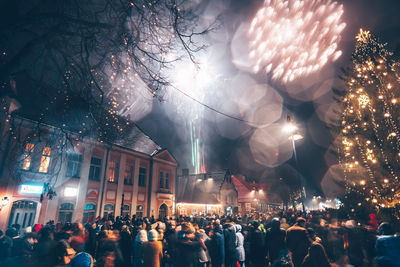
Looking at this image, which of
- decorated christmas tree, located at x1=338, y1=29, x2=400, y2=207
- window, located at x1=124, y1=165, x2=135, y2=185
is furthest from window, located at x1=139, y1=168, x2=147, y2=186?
decorated christmas tree, located at x1=338, y1=29, x2=400, y2=207

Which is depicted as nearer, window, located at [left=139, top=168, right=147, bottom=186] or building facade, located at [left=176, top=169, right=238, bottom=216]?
window, located at [left=139, top=168, right=147, bottom=186]

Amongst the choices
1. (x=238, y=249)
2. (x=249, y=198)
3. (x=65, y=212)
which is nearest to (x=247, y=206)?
(x=249, y=198)

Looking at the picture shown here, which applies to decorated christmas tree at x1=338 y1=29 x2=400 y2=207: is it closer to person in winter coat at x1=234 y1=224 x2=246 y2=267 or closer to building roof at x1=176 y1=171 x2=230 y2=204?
person in winter coat at x1=234 y1=224 x2=246 y2=267

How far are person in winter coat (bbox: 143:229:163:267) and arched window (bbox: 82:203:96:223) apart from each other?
16265mm

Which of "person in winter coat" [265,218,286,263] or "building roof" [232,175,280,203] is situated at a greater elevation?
"building roof" [232,175,280,203]

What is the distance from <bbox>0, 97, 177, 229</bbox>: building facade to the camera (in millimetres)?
14016

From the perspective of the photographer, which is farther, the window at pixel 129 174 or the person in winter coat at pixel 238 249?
the window at pixel 129 174

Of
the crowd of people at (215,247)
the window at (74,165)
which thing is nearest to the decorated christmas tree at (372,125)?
the crowd of people at (215,247)

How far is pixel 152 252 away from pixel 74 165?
17011mm

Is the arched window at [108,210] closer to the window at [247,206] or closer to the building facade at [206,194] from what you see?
the building facade at [206,194]

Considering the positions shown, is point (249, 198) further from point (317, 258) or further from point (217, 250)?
point (317, 258)

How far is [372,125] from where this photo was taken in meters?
10.4

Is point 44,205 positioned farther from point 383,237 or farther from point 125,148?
point 383,237

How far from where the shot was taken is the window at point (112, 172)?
888 inches
